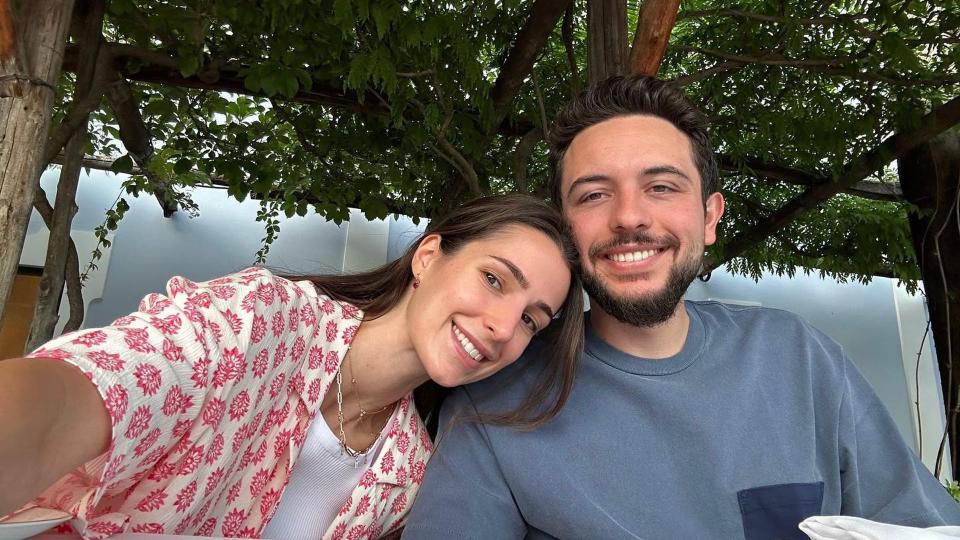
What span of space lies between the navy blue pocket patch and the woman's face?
583 millimetres

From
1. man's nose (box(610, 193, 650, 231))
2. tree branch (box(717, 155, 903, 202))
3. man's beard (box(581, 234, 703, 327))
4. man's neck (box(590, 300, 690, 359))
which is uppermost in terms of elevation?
tree branch (box(717, 155, 903, 202))

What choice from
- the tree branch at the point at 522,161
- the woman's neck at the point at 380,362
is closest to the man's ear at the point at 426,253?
the woman's neck at the point at 380,362

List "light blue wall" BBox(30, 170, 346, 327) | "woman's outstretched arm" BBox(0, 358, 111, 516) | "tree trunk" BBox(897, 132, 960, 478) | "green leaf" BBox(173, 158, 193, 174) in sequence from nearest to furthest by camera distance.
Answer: "woman's outstretched arm" BBox(0, 358, 111, 516) → "tree trunk" BBox(897, 132, 960, 478) → "green leaf" BBox(173, 158, 193, 174) → "light blue wall" BBox(30, 170, 346, 327)

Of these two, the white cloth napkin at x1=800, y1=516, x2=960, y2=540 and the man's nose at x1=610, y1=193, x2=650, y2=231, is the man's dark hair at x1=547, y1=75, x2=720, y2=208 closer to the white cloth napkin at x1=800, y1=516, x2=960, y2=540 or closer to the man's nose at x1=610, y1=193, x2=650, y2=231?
the man's nose at x1=610, y1=193, x2=650, y2=231

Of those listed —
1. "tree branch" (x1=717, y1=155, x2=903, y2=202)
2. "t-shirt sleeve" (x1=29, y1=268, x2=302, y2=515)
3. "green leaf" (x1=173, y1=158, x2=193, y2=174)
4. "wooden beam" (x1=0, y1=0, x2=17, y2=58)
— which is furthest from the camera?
"tree branch" (x1=717, y1=155, x2=903, y2=202)

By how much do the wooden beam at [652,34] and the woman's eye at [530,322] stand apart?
0.82 meters

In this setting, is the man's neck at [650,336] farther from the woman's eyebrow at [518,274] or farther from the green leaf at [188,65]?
the green leaf at [188,65]

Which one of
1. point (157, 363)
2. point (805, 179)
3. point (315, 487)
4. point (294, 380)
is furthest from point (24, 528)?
point (805, 179)

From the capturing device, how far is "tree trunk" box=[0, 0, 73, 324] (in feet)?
5.97

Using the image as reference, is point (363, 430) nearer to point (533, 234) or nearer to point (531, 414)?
point (531, 414)

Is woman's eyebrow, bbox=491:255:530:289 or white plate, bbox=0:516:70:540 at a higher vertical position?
woman's eyebrow, bbox=491:255:530:289

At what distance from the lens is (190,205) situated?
250 inches

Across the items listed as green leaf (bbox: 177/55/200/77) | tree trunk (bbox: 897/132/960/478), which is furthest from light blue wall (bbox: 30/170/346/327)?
tree trunk (bbox: 897/132/960/478)

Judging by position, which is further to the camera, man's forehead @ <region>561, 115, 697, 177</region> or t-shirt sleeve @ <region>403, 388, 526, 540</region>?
man's forehead @ <region>561, 115, 697, 177</region>
